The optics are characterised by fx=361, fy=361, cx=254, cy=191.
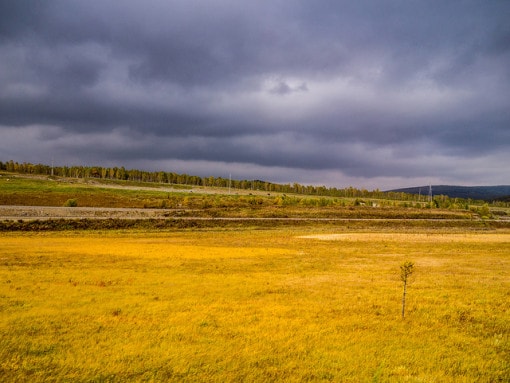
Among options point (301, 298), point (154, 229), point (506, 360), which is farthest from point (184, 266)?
point (154, 229)

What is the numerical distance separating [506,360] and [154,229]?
62.7 metres

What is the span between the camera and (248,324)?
14.6 meters

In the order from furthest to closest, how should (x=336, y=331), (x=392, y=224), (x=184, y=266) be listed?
(x=392, y=224) → (x=184, y=266) → (x=336, y=331)

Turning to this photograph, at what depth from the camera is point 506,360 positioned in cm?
1156

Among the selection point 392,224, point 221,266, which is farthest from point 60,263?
point 392,224

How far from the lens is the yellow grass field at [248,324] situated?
10641mm

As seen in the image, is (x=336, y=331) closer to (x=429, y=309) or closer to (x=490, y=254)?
(x=429, y=309)

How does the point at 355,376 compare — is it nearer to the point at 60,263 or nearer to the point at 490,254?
the point at 60,263

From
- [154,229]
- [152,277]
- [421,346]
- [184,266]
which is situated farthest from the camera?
[154,229]

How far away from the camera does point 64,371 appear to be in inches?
401

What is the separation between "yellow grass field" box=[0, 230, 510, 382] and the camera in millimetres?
10641

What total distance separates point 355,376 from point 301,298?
864 cm

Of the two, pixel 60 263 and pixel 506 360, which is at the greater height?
pixel 506 360

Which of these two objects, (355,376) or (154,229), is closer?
(355,376)
